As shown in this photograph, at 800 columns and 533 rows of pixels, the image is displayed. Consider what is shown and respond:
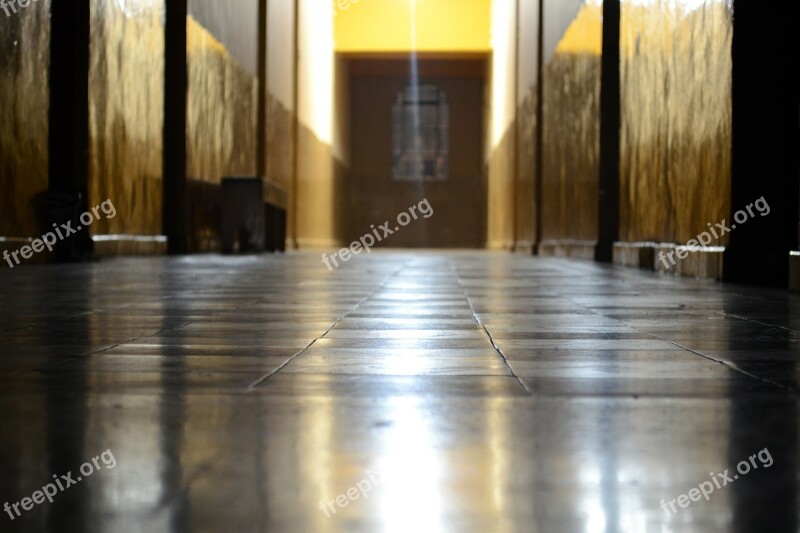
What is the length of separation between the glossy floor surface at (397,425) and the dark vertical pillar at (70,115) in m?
7.09

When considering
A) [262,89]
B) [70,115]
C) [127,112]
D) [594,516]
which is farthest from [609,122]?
[594,516]

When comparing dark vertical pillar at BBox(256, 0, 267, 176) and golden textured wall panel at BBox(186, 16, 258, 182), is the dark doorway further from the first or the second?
golden textured wall panel at BBox(186, 16, 258, 182)

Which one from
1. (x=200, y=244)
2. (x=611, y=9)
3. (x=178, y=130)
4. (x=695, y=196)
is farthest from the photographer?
(x=200, y=244)

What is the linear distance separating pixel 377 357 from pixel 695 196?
6322mm

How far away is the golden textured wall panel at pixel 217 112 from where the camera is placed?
1530 cm

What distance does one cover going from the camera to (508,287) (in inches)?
275

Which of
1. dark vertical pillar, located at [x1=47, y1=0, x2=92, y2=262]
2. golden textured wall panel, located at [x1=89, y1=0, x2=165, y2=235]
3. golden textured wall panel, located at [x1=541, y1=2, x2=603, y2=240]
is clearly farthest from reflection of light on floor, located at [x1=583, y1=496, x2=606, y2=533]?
golden textured wall panel, located at [x1=541, y1=2, x2=603, y2=240]

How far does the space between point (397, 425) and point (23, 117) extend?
30.4ft

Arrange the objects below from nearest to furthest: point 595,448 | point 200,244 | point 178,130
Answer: point 595,448
point 178,130
point 200,244

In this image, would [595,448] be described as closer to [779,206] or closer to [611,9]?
[779,206]

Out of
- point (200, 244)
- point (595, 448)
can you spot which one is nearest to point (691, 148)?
point (595, 448)

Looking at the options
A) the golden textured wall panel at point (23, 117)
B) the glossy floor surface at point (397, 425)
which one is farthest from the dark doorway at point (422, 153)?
the glossy floor surface at point (397, 425)

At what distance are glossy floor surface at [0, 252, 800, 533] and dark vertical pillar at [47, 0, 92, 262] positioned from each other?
23.3 ft

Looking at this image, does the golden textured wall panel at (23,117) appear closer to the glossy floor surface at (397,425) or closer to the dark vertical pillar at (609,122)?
the glossy floor surface at (397,425)
